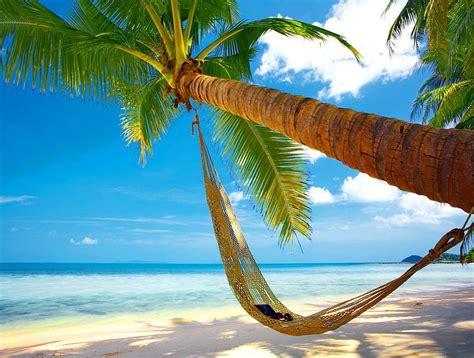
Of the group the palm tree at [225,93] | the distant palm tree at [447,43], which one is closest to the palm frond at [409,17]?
the distant palm tree at [447,43]

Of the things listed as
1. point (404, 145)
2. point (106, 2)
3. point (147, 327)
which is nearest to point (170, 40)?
point (106, 2)

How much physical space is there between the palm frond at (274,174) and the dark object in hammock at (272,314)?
120 cm

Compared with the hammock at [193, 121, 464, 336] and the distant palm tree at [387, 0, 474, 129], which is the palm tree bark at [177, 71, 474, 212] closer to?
the hammock at [193, 121, 464, 336]

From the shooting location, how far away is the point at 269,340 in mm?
3727

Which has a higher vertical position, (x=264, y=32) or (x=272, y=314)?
(x=264, y=32)

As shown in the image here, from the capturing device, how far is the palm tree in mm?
994

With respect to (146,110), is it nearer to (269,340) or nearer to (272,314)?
(272,314)

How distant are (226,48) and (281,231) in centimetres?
141

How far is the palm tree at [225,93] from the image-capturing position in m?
0.99

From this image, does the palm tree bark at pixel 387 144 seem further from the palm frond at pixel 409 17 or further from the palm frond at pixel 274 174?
the palm frond at pixel 409 17

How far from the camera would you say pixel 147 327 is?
17.9ft

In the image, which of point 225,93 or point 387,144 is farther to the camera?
point 225,93

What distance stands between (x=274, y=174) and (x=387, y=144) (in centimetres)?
206

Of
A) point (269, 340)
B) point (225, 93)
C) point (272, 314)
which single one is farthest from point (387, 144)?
point (269, 340)
